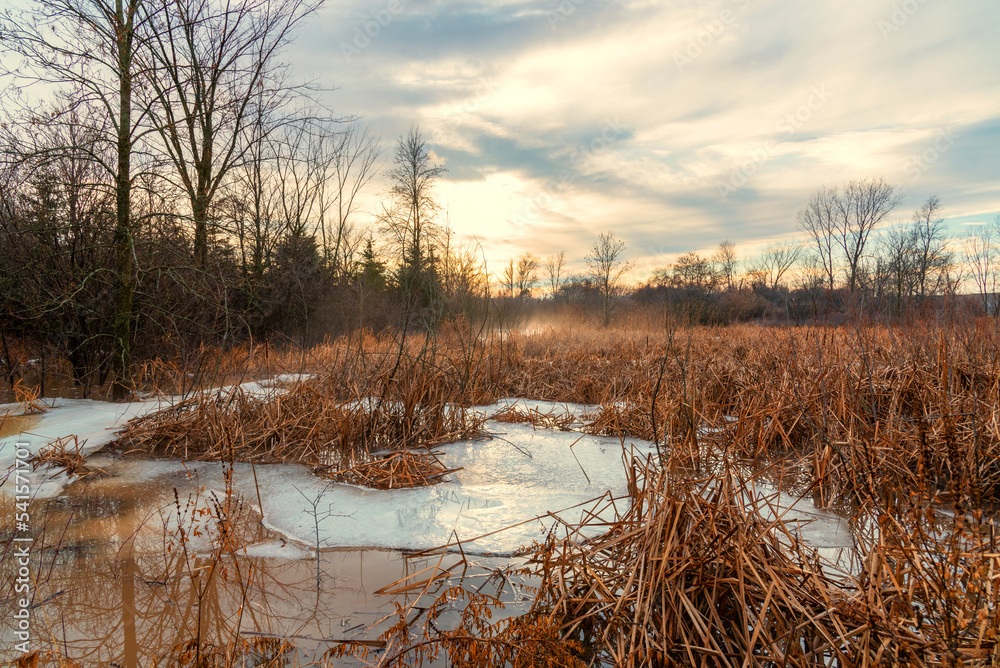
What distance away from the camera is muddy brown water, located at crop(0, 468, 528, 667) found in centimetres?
166

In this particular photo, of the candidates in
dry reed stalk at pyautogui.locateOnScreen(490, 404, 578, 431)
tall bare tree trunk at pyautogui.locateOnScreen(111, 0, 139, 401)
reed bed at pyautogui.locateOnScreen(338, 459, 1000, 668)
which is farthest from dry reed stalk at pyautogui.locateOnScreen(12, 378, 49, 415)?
reed bed at pyautogui.locateOnScreen(338, 459, 1000, 668)

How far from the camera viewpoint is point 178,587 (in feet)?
6.48

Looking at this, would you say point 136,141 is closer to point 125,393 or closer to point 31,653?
point 125,393

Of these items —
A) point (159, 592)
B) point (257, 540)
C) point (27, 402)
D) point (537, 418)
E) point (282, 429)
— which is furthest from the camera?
point (537, 418)

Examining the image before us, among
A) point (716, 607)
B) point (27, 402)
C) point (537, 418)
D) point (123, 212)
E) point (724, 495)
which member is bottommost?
point (537, 418)

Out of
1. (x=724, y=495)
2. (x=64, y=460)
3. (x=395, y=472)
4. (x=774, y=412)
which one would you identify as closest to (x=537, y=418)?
(x=395, y=472)

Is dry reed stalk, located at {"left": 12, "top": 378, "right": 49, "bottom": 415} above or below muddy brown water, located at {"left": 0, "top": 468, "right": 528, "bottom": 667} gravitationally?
above

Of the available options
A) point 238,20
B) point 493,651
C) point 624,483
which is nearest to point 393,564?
point 493,651

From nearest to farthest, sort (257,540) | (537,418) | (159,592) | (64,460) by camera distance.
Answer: (159,592) → (257,540) → (64,460) → (537,418)

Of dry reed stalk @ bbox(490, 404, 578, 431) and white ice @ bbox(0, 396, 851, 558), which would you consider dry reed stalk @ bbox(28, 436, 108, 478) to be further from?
dry reed stalk @ bbox(490, 404, 578, 431)

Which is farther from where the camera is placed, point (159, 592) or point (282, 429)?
point (282, 429)

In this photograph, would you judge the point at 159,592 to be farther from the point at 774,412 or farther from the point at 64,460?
the point at 774,412

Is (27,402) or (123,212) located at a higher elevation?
(123,212)

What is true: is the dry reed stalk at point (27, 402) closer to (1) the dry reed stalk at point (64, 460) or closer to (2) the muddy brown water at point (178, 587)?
(1) the dry reed stalk at point (64, 460)
